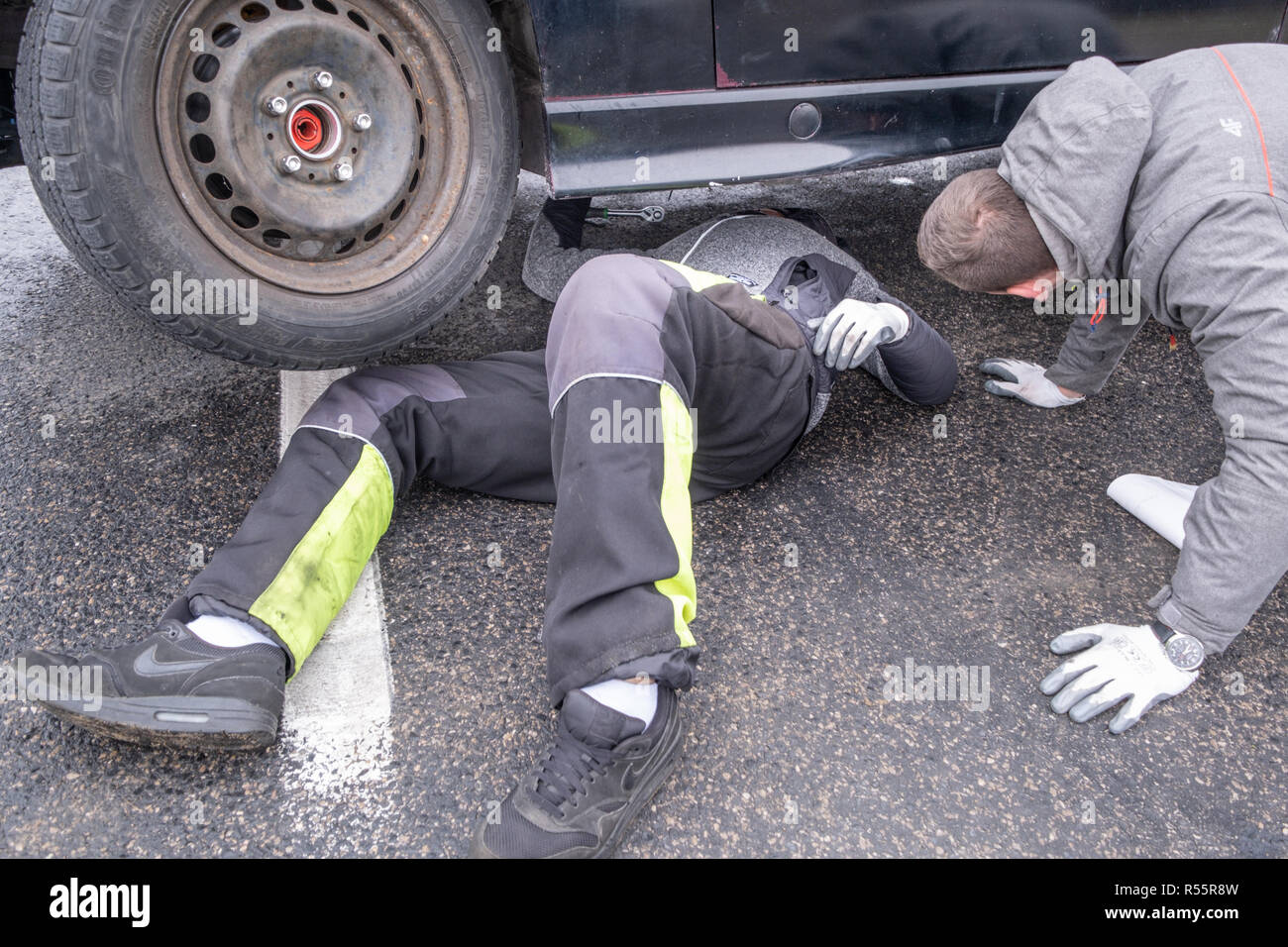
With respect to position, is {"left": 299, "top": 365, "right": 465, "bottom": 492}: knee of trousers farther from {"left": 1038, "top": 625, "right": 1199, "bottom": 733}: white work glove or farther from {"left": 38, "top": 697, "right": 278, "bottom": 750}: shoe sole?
{"left": 1038, "top": 625, "right": 1199, "bottom": 733}: white work glove

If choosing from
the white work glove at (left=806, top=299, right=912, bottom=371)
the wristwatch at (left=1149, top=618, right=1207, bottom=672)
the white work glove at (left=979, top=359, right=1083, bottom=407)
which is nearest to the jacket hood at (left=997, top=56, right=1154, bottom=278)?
the white work glove at (left=806, top=299, right=912, bottom=371)

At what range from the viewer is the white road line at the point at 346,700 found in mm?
1551

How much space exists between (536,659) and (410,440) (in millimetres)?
551

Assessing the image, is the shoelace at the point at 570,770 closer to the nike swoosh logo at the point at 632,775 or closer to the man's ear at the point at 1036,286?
the nike swoosh logo at the point at 632,775

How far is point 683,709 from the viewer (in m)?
1.66

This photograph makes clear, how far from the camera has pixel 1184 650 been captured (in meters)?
1.71

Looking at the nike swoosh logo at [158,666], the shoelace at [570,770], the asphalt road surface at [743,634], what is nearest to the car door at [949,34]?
the asphalt road surface at [743,634]

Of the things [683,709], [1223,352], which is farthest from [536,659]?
[1223,352]

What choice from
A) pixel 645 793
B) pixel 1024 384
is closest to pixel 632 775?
pixel 645 793

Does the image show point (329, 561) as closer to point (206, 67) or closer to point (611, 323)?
point (611, 323)

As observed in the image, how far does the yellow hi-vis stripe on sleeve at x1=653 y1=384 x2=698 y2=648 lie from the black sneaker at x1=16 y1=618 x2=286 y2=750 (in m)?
0.70

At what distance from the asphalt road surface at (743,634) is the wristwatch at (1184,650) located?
8 centimetres

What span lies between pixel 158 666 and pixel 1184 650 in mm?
1819
